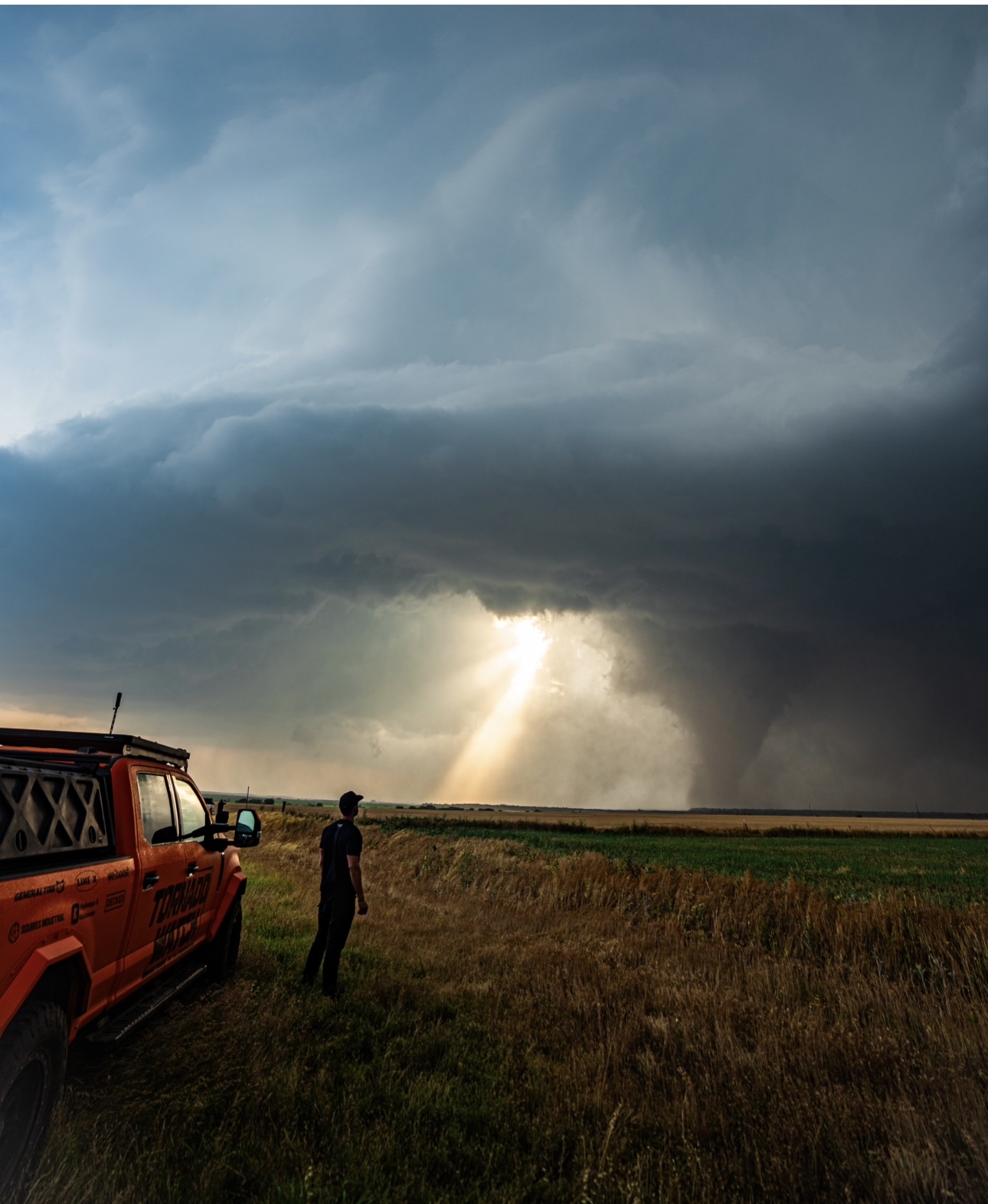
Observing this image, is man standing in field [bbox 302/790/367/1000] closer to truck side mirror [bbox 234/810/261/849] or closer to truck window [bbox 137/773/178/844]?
truck side mirror [bbox 234/810/261/849]

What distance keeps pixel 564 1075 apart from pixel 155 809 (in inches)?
159

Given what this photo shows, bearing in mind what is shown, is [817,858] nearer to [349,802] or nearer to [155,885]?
[349,802]

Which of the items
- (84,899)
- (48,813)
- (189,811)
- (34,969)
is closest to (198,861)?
(189,811)

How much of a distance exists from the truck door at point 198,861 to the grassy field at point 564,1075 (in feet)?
2.59

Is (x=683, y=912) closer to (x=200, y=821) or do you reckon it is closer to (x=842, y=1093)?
(x=842, y=1093)

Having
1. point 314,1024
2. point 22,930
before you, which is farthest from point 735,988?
point 22,930

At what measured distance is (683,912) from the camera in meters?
13.0

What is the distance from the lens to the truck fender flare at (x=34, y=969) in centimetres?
317

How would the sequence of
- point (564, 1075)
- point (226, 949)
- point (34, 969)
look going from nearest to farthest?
point (34, 969), point (564, 1075), point (226, 949)

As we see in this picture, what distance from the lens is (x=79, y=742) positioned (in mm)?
5383

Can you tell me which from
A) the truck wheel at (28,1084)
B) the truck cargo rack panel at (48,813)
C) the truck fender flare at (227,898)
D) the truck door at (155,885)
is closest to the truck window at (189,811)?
the truck door at (155,885)

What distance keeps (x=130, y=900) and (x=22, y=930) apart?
1.54 meters

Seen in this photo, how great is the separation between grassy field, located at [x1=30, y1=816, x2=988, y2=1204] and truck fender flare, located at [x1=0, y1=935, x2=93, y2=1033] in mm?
1094

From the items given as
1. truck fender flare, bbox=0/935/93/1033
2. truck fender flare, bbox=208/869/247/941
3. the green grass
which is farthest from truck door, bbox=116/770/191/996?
the green grass
